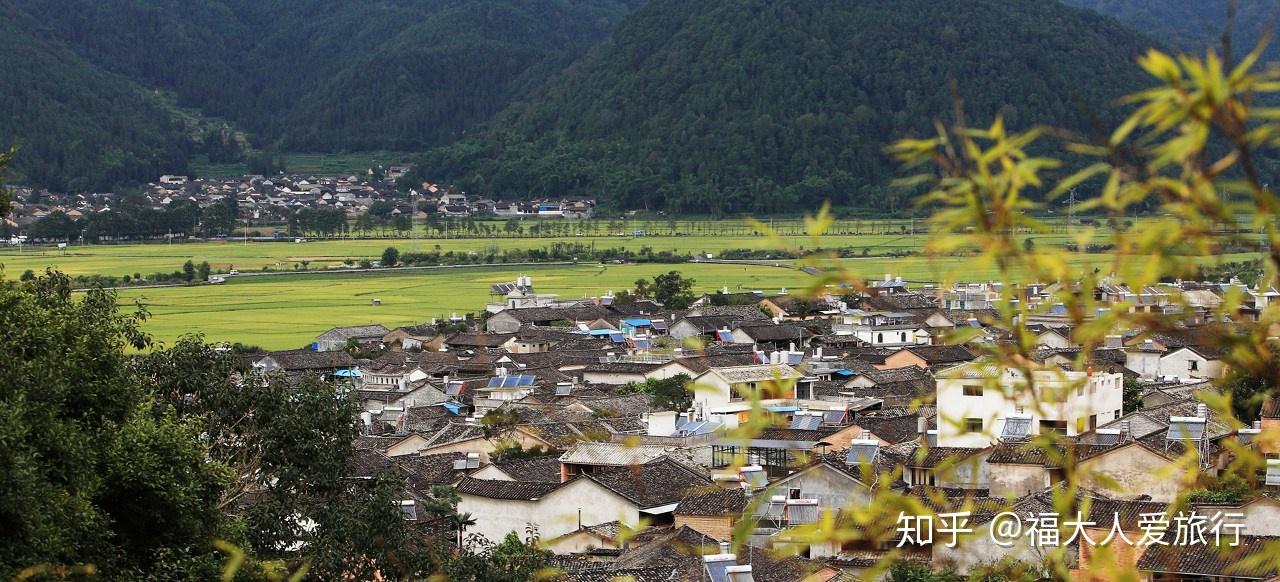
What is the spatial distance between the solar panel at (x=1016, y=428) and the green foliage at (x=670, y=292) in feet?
70.1

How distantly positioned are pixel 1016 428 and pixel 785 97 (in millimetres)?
66864

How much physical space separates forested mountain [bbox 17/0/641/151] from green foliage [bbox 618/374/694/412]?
86005mm

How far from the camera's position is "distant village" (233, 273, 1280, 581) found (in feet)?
8.31

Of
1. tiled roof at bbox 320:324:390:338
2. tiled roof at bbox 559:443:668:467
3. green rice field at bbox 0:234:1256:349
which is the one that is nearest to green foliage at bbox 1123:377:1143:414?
tiled roof at bbox 559:443:668:467

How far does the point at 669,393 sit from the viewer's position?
59.9ft

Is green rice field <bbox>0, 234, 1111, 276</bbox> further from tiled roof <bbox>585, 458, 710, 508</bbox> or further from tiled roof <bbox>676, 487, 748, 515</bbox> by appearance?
tiled roof <bbox>676, 487, 748, 515</bbox>

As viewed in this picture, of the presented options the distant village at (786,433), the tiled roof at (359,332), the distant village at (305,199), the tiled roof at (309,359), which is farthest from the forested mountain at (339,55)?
the distant village at (786,433)

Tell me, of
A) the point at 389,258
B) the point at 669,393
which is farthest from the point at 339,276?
the point at 669,393

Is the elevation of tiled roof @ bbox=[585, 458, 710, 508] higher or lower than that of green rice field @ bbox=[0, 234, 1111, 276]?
higher

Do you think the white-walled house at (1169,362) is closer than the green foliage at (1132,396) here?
No

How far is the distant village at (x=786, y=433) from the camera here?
8.31 feet

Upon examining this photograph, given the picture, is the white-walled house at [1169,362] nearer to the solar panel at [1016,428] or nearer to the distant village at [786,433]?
the distant village at [786,433]

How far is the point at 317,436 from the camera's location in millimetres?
8195

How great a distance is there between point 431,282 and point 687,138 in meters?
33.5
